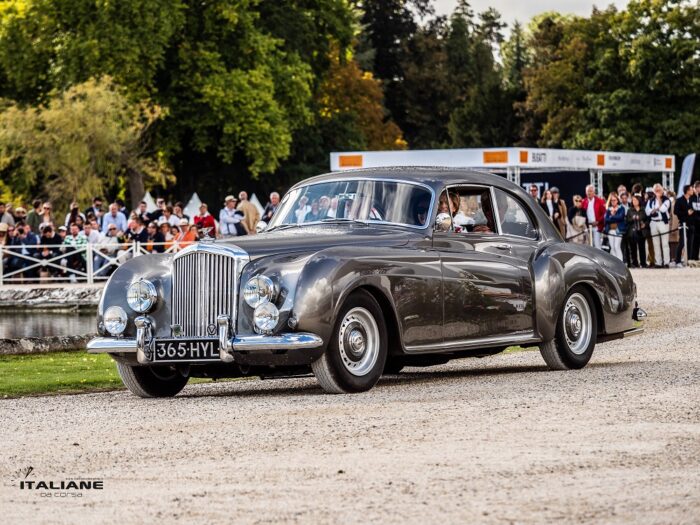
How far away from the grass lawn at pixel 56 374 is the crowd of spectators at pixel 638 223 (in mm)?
18208

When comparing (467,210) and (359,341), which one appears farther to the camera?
(467,210)

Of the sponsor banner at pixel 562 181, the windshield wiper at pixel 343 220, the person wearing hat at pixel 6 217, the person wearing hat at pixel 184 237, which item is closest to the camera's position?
the windshield wiper at pixel 343 220

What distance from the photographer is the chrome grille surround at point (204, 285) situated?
11.6m

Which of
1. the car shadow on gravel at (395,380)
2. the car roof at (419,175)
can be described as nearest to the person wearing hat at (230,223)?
the car shadow on gravel at (395,380)

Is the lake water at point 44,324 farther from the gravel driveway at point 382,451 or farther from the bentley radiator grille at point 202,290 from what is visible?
the gravel driveway at point 382,451

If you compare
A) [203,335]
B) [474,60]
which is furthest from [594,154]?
[474,60]

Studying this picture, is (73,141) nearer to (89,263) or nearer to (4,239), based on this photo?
(4,239)

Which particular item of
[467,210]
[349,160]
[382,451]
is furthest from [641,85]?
[382,451]

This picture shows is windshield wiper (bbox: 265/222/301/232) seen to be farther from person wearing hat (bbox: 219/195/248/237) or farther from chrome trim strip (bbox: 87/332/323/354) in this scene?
person wearing hat (bbox: 219/195/248/237)

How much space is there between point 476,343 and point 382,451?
4431 millimetres

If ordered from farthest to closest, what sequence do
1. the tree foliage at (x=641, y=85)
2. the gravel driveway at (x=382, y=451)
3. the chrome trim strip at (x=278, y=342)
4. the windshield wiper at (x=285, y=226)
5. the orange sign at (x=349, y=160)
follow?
1. the tree foliage at (x=641, y=85)
2. the orange sign at (x=349, y=160)
3. the windshield wiper at (x=285, y=226)
4. the chrome trim strip at (x=278, y=342)
5. the gravel driveway at (x=382, y=451)

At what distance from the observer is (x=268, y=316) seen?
37.3 ft

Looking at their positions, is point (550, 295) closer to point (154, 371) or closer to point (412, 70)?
point (154, 371)

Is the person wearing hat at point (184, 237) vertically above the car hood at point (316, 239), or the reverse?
the car hood at point (316, 239)
